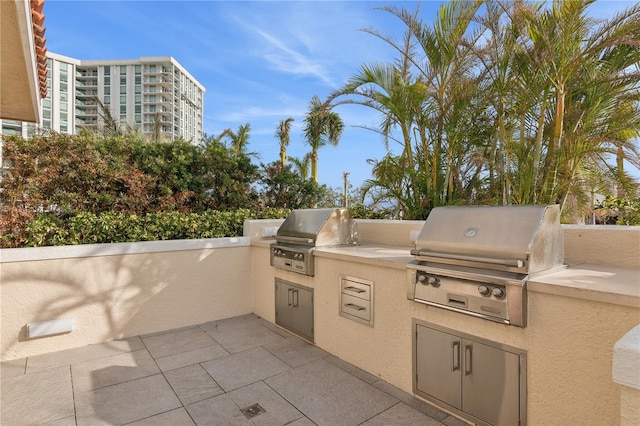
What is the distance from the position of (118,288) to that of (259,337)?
2007mm

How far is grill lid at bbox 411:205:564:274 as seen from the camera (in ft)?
7.57

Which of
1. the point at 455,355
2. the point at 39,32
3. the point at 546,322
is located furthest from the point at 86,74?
the point at 546,322

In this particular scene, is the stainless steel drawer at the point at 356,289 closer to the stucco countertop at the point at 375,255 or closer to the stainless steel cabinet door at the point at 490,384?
A: the stucco countertop at the point at 375,255

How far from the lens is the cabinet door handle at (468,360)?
2504 mm

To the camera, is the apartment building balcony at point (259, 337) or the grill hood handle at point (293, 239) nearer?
the apartment building balcony at point (259, 337)

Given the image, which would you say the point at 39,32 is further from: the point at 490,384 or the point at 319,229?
the point at 490,384

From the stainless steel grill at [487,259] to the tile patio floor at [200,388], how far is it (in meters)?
1.03

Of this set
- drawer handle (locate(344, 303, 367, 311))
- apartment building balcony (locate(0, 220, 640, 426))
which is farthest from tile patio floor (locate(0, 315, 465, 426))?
drawer handle (locate(344, 303, 367, 311))

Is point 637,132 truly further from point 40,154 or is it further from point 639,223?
point 40,154

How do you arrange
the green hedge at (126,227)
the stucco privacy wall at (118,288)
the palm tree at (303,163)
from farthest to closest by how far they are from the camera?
the palm tree at (303,163), the green hedge at (126,227), the stucco privacy wall at (118,288)

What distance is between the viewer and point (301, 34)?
642 centimetres

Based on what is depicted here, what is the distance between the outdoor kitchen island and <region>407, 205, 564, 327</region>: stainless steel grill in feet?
0.37

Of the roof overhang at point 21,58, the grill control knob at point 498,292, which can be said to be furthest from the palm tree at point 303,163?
the grill control knob at point 498,292

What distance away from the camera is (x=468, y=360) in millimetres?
2518
